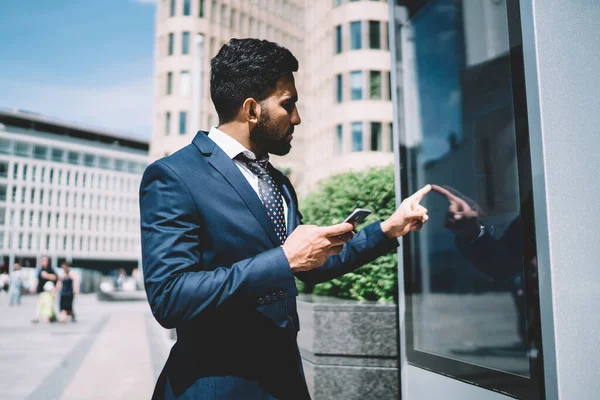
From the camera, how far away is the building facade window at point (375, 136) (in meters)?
33.7

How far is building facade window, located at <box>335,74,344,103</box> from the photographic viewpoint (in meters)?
35.2

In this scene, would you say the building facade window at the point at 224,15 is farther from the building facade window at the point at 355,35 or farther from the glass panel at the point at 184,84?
the building facade window at the point at 355,35

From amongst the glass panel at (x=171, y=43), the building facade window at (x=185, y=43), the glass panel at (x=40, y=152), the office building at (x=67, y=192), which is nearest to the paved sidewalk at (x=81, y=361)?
the building facade window at (x=185, y=43)

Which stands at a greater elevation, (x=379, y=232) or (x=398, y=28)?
(x=398, y=28)

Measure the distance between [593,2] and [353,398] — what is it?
9.22 feet

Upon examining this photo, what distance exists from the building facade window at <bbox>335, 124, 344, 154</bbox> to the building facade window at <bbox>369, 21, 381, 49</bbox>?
5636mm

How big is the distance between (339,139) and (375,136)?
258 cm

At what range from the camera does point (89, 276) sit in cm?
4656

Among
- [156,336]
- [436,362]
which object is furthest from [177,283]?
[156,336]

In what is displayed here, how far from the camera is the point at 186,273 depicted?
4.93 ft

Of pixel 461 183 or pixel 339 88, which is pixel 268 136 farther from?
A: pixel 339 88

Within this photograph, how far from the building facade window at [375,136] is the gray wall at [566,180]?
31.9 m

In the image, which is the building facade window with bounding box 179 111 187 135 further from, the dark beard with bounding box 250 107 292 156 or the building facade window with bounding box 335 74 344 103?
the dark beard with bounding box 250 107 292 156

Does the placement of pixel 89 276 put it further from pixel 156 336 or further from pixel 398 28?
pixel 398 28
